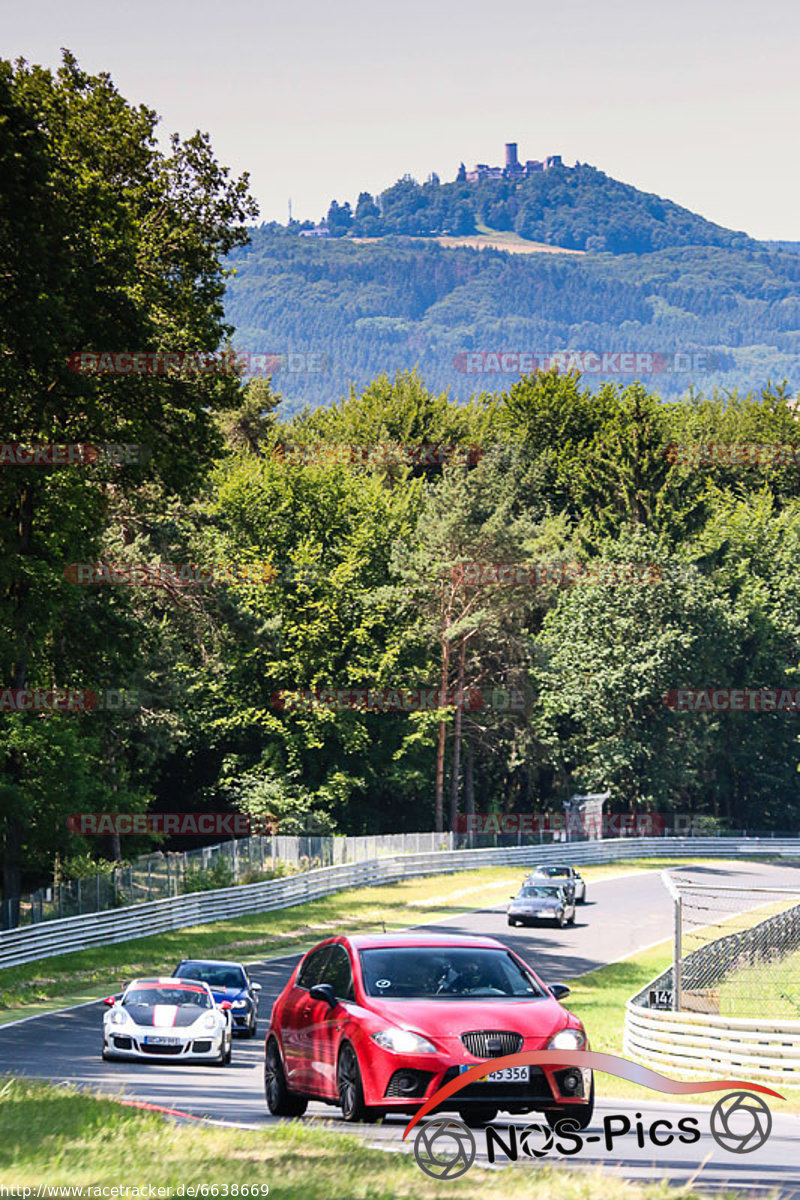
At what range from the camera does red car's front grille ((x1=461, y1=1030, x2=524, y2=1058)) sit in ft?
36.1

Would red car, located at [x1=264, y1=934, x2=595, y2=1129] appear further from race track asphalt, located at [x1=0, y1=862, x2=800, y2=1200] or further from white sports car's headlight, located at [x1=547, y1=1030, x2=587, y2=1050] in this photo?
race track asphalt, located at [x1=0, y1=862, x2=800, y2=1200]

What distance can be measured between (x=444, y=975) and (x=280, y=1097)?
2.13 metres

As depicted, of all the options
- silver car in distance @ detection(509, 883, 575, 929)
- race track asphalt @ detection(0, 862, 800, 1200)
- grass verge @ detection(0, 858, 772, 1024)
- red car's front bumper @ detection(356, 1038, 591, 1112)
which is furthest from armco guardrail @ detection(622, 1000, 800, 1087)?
silver car in distance @ detection(509, 883, 575, 929)

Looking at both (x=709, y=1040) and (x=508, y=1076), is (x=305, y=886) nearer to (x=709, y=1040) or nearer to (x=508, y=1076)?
(x=709, y=1040)

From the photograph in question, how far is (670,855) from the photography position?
78812 mm

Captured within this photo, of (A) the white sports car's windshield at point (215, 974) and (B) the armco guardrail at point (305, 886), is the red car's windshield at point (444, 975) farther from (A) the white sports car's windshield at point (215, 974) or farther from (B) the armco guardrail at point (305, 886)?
(B) the armco guardrail at point (305, 886)

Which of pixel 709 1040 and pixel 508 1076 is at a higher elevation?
pixel 508 1076

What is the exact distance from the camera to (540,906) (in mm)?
45719

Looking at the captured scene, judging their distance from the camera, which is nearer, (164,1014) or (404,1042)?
(404,1042)

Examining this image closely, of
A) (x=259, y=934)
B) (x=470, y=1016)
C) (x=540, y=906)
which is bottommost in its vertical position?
(x=259, y=934)

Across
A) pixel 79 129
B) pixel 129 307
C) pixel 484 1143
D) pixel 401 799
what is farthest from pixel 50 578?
pixel 401 799

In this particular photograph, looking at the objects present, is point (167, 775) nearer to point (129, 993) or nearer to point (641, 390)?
point (641, 390)

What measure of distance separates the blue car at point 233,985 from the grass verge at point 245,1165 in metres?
13.4

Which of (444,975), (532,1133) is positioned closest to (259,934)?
(444,975)
